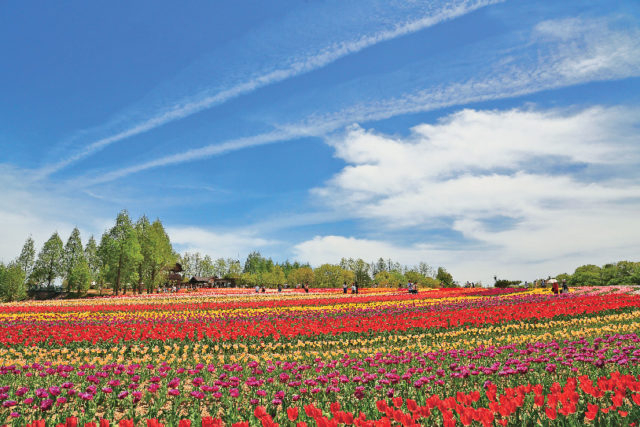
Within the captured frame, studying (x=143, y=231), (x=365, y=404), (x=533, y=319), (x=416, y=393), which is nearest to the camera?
(x=365, y=404)

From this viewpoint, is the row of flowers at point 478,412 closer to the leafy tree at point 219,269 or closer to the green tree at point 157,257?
the green tree at point 157,257

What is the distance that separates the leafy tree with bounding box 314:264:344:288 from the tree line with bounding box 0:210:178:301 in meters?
23.9

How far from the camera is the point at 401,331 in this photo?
12.7 m

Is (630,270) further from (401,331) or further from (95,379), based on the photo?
(95,379)

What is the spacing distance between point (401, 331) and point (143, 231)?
56.0 m

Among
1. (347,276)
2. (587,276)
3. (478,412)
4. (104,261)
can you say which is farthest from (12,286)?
(587,276)

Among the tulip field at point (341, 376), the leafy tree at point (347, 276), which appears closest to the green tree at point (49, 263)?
the leafy tree at point (347, 276)

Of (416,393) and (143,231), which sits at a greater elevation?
(143,231)

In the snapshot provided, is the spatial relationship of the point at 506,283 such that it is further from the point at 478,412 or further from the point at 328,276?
the point at 478,412

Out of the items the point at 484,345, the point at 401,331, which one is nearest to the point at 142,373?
the point at 484,345

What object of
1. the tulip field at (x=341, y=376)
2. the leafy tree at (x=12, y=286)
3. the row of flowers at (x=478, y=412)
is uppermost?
the row of flowers at (x=478, y=412)

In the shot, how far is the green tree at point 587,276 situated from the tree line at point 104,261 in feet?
168

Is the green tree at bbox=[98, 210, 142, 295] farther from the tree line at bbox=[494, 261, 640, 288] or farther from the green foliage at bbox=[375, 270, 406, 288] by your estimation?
the tree line at bbox=[494, 261, 640, 288]

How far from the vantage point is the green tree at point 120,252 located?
5265cm
